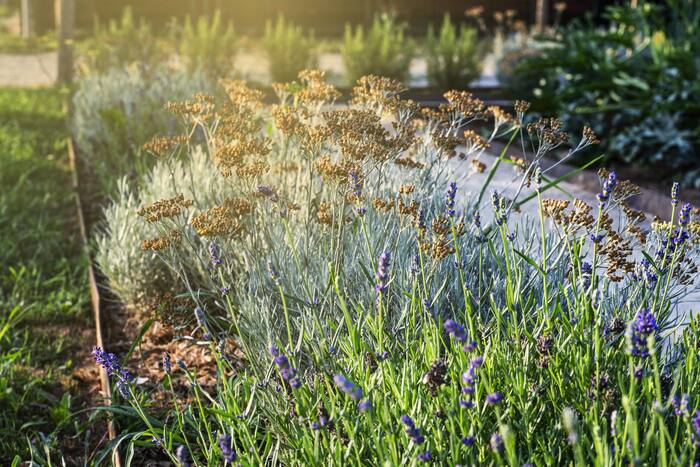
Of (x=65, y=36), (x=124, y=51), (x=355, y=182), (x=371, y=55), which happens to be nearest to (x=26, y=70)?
(x=65, y=36)

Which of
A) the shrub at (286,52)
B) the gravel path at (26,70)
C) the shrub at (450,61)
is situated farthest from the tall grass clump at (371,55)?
the gravel path at (26,70)

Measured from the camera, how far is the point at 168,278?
4.33 metres

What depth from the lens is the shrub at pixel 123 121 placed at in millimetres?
6371

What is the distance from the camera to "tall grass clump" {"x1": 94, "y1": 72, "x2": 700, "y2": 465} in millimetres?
1946

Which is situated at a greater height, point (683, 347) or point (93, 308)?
point (683, 347)

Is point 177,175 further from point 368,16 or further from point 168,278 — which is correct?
point 368,16

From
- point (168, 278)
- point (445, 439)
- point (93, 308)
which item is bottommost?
point (93, 308)

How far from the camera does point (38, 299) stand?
486 cm

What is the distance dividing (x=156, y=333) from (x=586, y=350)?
254 centimetres

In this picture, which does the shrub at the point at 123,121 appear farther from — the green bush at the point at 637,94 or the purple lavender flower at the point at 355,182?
the purple lavender flower at the point at 355,182

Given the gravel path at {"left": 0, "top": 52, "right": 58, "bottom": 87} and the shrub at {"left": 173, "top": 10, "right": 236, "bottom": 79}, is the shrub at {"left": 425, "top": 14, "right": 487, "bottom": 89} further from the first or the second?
the gravel path at {"left": 0, "top": 52, "right": 58, "bottom": 87}

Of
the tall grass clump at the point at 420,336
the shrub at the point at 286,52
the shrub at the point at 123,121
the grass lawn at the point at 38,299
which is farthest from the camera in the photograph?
the shrub at the point at 286,52

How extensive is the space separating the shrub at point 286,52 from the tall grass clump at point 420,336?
8276 mm

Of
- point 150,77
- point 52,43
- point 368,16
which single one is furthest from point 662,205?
point 52,43
